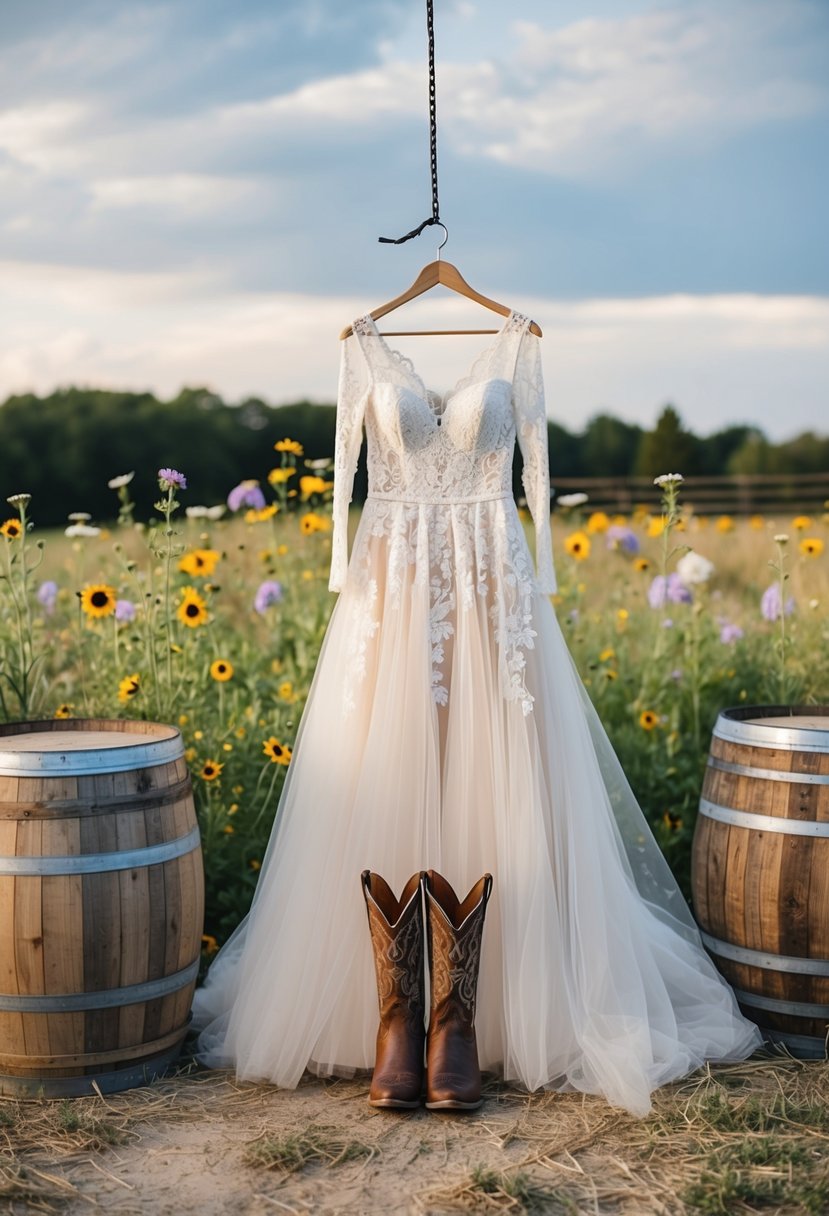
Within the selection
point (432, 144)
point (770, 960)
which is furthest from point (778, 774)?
point (432, 144)

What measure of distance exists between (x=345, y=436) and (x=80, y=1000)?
156 cm

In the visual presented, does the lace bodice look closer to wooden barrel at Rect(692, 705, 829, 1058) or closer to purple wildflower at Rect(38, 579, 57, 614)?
wooden barrel at Rect(692, 705, 829, 1058)

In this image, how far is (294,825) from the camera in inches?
124

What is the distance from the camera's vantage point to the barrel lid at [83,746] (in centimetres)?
280

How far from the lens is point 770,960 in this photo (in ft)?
10.1

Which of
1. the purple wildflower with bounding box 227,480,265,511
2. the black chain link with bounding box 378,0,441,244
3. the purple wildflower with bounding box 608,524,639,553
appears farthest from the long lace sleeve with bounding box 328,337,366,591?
the purple wildflower with bounding box 608,524,639,553

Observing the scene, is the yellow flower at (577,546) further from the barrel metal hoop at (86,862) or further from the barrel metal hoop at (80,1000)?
the barrel metal hoop at (80,1000)

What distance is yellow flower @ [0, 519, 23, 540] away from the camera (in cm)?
367

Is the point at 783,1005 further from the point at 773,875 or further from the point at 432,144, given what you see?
the point at 432,144

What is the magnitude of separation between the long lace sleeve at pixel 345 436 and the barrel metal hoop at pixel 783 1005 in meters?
1.55

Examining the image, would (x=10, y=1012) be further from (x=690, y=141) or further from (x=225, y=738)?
(x=690, y=141)

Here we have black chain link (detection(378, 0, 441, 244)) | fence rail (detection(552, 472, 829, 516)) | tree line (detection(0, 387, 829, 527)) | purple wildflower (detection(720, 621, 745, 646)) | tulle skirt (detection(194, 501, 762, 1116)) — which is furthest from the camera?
fence rail (detection(552, 472, 829, 516))

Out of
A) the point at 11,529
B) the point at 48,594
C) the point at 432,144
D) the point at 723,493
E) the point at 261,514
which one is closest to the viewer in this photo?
the point at 432,144

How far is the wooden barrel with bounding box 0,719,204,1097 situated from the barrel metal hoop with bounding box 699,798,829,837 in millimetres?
1425
